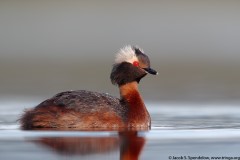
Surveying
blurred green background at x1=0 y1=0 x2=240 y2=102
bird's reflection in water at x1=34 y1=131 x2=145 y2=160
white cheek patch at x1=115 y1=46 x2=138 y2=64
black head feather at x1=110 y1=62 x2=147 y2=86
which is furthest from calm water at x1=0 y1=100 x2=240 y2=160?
blurred green background at x1=0 y1=0 x2=240 y2=102

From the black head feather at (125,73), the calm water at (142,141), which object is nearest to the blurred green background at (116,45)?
the calm water at (142,141)

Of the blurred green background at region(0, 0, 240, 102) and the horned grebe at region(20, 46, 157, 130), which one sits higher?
the blurred green background at region(0, 0, 240, 102)

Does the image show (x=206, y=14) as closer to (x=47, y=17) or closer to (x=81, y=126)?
(x=47, y=17)

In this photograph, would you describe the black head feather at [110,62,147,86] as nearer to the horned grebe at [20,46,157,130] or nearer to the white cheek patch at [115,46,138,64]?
the horned grebe at [20,46,157,130]

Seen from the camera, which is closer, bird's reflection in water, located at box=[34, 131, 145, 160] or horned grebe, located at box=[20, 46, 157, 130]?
bird's reflection in water, located at box=[34, 131, 145, 160]

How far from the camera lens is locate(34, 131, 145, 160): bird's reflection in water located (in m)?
16.6

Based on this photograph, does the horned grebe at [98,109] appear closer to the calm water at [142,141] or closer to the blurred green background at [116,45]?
the calm water at [142,141]

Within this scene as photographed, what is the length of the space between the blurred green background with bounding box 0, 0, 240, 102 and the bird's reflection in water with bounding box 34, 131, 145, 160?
8.04 m

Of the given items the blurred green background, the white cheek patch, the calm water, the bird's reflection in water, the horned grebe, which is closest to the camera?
the calm water

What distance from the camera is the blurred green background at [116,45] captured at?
1176 inches

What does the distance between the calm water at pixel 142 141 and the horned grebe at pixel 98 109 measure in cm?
46

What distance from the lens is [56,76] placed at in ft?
108

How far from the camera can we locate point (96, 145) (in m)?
17.3

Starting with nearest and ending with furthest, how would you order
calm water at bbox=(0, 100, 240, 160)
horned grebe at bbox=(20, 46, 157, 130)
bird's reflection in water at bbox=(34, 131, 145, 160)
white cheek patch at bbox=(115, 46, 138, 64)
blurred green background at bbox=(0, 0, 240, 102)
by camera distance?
1. calm water at bbox=(0, 100, 240, 160)
2. bird's reflection in water at bbox=(34, 131, 145, 160)
3. horned grebe at bbox=(20, 46, 157, 130)
4. white cheek patch at bbox=(115, 46, 138, 64)
5. blurred green background at bbox=(0, 0, 240, 102)
